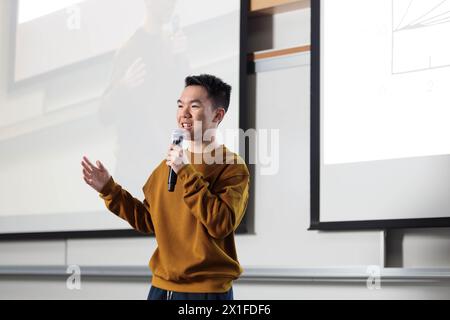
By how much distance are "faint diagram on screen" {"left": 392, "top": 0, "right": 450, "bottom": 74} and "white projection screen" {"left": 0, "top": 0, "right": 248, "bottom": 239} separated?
610 mm

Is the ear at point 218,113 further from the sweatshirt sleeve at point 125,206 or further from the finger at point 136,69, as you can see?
the finger at point 136,69

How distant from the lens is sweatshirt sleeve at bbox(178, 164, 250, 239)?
163 cm

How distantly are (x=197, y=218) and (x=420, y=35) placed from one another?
1.11m

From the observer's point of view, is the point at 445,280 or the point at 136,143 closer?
the point at 445,280

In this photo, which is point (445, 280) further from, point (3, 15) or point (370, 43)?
point (3, 15)

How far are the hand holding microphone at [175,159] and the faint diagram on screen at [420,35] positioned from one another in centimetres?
98

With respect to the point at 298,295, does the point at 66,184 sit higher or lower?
higher

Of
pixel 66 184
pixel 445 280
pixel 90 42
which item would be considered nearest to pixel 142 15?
pixel 90 42

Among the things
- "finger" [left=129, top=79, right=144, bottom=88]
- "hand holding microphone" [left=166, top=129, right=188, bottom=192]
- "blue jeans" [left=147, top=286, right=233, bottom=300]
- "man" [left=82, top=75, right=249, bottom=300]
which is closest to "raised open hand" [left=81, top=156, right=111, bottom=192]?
"man" [left=82, top=75, right=249, bottom=300]

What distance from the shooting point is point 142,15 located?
3104 millimetres

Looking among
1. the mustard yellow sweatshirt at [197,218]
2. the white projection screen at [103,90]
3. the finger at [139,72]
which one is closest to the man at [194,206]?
the mustard yellow sweatshirt at [197,218]

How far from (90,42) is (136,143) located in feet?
1.83

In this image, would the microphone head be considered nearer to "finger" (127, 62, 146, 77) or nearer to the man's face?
the man's face

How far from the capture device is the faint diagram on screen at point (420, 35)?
231 centimetres
